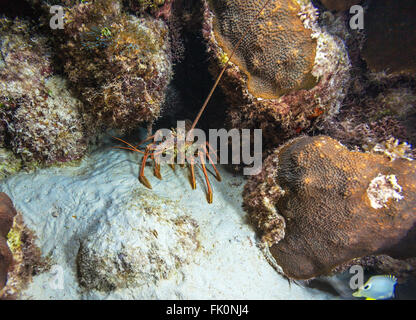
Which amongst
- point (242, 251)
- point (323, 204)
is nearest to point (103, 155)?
point (242, 251)

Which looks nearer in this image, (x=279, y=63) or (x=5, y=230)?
(x=5, y=230)

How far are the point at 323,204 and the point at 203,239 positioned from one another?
1.66m

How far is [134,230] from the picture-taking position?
7.92 ft

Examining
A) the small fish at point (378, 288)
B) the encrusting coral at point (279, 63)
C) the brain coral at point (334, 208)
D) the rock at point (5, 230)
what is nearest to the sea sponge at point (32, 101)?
the rock at point (5, 230)

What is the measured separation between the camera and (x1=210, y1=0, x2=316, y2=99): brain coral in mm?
2715

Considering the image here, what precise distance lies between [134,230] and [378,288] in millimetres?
3230

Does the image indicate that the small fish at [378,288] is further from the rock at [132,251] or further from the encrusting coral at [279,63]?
the rock at [132,251]

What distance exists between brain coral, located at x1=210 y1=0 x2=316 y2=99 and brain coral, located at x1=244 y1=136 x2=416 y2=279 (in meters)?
0.92

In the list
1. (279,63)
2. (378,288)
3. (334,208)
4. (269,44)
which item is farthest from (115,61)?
(378,288)

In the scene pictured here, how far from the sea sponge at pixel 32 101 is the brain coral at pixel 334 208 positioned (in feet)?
10.1

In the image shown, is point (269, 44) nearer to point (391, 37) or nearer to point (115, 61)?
point (115, 61)

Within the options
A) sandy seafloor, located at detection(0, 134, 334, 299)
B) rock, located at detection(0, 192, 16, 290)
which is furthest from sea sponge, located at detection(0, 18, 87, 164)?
rock, located at detection(0, 192, 16, 290)

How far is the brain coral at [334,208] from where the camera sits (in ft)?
8.39
